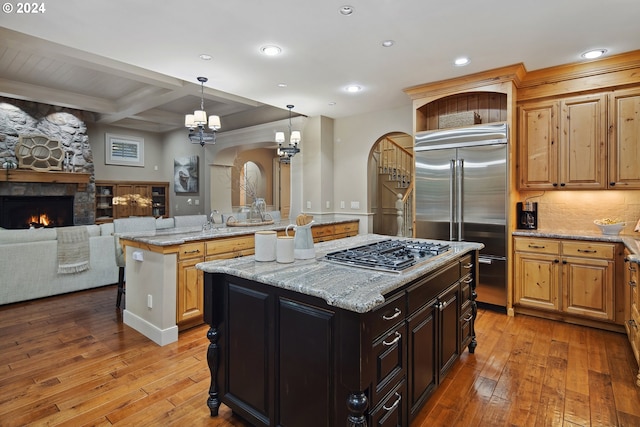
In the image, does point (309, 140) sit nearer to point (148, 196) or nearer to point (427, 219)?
point (427, 219)

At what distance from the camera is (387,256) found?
214 cm

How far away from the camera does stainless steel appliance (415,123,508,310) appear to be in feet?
12.2

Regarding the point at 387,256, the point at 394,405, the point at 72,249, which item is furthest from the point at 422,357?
the point at 72,249

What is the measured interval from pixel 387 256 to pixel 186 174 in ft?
25.1

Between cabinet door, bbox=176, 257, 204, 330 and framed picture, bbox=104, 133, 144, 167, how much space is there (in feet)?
21.8

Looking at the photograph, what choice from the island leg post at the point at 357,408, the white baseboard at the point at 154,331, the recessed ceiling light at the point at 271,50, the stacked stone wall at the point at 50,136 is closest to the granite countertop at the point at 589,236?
the island leg post at the point at 357,408

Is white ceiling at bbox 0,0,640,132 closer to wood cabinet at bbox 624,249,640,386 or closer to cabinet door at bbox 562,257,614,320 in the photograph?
wood cabinet at bbox 624,249,640,386

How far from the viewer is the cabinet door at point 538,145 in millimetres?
3703

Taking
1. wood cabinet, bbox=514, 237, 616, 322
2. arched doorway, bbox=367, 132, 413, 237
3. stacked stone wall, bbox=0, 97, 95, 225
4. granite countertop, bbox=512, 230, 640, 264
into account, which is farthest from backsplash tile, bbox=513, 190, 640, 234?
stacked stone wall, bbox=0, 97, 95, 225

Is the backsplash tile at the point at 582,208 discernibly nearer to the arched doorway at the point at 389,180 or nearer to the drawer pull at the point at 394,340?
the drawer pull at the point at 394,340

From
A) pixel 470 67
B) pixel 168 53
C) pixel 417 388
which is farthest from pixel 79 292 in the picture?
pixel 470 67

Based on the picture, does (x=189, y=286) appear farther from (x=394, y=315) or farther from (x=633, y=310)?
(x=633, y=310)

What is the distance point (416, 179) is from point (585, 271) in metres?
1.97

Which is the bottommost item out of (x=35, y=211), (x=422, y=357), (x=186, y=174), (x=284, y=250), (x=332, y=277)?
(x=422, y=357)
